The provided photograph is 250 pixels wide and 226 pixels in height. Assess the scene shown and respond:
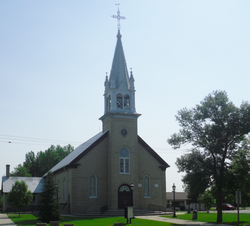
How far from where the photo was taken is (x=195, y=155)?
29.4 metres

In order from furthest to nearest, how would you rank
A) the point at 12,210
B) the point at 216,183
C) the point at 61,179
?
the point at 12,210 < the point at 61,179 < the point at 216,183

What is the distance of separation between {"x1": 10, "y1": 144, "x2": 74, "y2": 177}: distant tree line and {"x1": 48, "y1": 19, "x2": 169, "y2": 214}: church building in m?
44.6

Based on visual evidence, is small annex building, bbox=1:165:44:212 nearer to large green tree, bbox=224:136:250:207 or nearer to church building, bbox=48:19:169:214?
church building, bbox=48:19:169:214

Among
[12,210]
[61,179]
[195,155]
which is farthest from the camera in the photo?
[12,210]

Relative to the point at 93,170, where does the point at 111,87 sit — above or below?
above

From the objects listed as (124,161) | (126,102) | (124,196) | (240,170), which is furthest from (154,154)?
(240,170)

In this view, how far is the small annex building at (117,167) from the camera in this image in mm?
38375

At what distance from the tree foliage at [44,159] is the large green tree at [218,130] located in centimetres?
6229

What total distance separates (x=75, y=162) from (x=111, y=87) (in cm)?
1062

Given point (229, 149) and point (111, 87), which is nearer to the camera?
point (229, 149)

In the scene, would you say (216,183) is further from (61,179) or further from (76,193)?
(61,179)

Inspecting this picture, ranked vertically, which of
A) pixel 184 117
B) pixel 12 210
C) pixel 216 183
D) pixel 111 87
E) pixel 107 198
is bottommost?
pixel 12 210

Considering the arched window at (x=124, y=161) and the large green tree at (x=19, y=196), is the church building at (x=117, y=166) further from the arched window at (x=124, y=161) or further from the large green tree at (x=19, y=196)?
the large green tree at (x=19, y=196)

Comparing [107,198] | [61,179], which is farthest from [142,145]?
[61,179]
